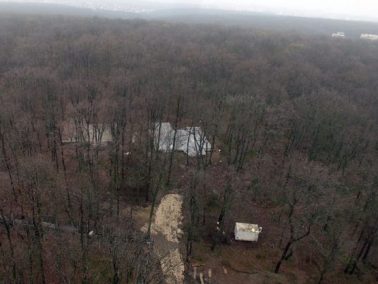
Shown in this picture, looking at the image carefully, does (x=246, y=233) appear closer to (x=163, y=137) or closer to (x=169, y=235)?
(x=169, y=235)

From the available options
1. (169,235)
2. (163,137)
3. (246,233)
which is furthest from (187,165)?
(246,233)

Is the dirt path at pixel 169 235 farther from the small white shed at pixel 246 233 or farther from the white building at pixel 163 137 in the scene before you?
the white building at pixel 163 137

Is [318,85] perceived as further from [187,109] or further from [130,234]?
[130,234]

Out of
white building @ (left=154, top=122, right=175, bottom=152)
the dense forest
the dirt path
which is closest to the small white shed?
the dense forest

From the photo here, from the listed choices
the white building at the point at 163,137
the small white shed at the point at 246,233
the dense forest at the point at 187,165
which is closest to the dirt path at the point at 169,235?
the dense forest at the point at 187,165

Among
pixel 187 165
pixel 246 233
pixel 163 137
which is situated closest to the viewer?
pixel 246 233

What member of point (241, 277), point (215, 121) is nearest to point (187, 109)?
point (215, 121)

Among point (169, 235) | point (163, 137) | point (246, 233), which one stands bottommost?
point (169, 235)
